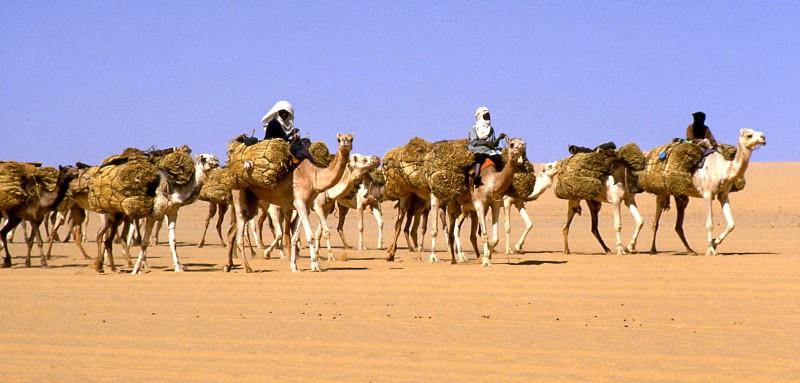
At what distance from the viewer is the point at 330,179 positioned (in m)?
17.5

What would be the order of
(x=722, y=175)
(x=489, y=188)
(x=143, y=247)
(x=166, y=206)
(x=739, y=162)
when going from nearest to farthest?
1. (x=166, y=206)
2. (x=143, y=247)
3. (x=489, y=188)
4. (x=739, y=162)
5. (x=722, y=175)

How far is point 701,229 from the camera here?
39844 mm

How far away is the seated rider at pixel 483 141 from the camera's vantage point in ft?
60.3

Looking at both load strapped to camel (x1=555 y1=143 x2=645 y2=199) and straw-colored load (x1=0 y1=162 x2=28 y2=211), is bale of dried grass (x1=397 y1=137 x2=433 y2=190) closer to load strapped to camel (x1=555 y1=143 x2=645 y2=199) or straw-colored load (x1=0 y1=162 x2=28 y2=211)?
load strapped to camel (x1=555 y1=143 x2=645 y2=199)

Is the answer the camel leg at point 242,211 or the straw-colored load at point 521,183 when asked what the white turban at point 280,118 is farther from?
the straw-colored load at point 521,183

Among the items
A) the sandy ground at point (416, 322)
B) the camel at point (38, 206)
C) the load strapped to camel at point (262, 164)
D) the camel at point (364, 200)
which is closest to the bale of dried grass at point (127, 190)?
the sandy ground at point (416, 322)

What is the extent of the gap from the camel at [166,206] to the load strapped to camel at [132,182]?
69mm

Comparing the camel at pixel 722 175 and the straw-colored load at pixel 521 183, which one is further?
the camel at pixel 722 175

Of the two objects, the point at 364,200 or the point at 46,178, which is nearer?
the point at 46,178

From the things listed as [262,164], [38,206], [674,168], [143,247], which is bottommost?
[143,247]

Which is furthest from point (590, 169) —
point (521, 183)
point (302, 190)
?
point (302, 190)

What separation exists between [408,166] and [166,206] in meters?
4.80

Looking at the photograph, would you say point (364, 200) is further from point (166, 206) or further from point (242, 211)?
point (166, 206)

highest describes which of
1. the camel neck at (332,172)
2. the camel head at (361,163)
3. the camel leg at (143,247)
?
the camel head at (361,163)
